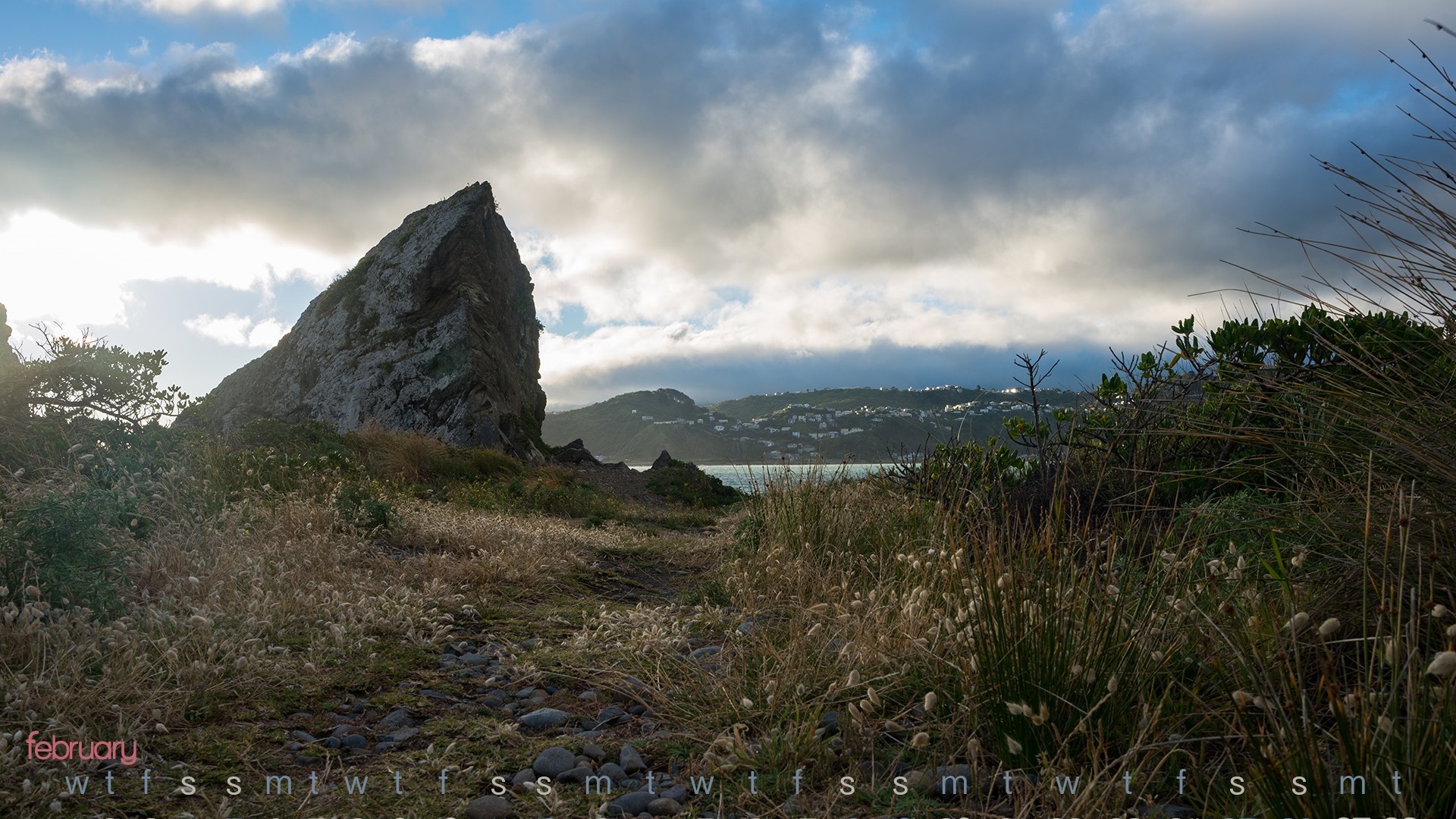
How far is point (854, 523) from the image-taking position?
5.98 metres

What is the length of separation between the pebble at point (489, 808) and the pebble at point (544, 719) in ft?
2.38

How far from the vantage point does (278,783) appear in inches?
99.2

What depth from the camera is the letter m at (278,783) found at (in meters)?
2.47

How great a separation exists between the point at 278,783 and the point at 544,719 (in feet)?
3.09

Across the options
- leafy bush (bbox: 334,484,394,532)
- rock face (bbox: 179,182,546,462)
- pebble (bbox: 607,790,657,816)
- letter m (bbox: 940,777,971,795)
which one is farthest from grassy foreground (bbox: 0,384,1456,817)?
rock face (bbox: 179,182,546,462)

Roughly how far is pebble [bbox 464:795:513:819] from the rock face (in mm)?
16690

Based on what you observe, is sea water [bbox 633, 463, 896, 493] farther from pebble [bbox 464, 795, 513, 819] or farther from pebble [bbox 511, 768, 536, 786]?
pebble [bbox 464, 795, 513, 819]

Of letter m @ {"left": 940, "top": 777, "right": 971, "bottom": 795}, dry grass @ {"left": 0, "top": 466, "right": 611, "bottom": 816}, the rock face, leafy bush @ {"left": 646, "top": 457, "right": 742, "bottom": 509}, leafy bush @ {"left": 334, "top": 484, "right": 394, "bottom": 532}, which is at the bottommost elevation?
leafy bush @ {"left": 646, "top": 457, "right": 742, "bottom": 509}

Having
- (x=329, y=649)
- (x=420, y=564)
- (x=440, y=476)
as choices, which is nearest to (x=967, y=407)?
(x=420, y=564)

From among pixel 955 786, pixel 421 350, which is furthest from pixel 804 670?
pixel 421 350

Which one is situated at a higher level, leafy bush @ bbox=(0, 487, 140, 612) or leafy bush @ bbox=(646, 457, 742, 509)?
leafy bush @ bbox=(0, 487, 140, 612)

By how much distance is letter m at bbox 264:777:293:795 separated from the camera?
247 centimetres

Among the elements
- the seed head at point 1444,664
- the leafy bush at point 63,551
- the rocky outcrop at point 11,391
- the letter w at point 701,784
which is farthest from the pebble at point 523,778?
the rocky outcrop at point 11,391

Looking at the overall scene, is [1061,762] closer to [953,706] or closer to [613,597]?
[953,706]
